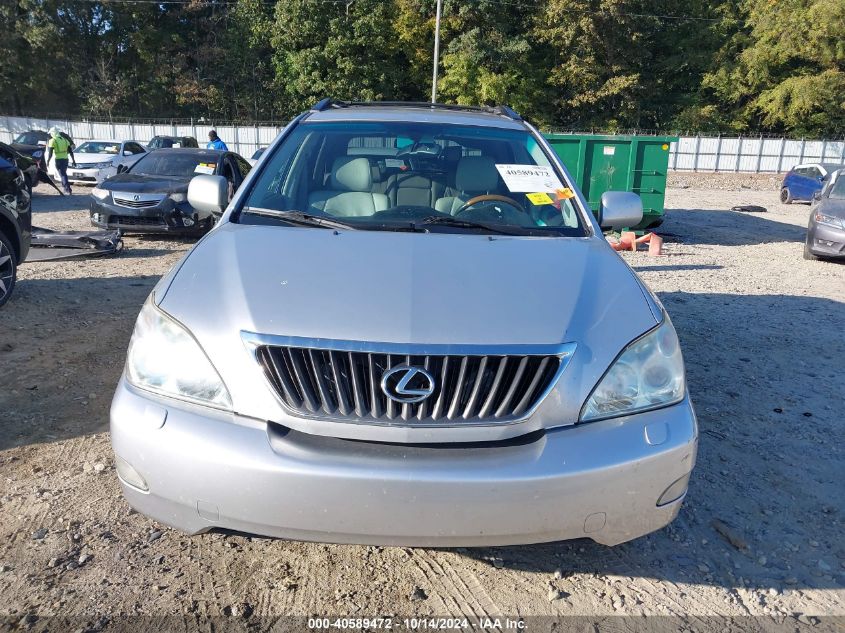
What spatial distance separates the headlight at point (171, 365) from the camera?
82.3 inches

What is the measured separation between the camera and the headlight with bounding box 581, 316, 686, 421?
2.11 metres

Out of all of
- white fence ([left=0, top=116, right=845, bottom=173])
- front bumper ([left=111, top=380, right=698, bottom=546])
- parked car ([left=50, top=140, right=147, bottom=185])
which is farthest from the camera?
white fence ([left=0, top=116, right=845, bottom=173])

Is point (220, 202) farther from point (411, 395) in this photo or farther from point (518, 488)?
point (518, 488)

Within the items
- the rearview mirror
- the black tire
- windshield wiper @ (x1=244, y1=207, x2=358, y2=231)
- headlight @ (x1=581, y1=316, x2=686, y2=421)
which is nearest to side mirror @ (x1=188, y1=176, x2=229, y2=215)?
windshield wiper @ (x1=244, y1=207, x2=358, y2=231)

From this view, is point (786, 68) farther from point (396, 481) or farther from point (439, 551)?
point (396, 481)

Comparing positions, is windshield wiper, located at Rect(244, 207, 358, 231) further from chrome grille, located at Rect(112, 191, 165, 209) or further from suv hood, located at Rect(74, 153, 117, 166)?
suv hood, located at Rect(74, 153, 117, 166)

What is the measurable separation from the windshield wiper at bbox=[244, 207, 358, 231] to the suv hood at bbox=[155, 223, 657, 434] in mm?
134

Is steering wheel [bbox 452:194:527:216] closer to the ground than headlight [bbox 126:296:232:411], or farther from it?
farther from it

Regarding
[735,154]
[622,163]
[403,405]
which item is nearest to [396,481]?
[403,405]

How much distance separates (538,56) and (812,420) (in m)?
42.7

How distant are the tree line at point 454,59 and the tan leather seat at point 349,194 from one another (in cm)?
3824

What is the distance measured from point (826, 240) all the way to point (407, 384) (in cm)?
1045

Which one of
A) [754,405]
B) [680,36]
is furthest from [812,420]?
[680,36]

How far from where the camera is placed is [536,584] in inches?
96.8
